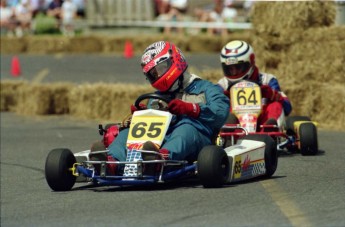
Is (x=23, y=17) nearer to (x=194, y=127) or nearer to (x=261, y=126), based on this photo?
(x=261, y=126)

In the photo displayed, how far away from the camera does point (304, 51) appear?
14914 millimetres

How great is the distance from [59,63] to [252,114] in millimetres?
13836

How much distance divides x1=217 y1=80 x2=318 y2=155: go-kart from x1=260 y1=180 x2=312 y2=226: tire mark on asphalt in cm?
229

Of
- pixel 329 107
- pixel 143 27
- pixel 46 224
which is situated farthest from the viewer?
Result: pixel 143 27

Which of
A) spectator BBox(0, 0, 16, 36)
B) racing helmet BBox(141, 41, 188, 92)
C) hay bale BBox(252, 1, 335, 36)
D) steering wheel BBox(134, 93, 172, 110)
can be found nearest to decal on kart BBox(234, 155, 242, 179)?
steering wheel BBox(134, 93, 172, 110)

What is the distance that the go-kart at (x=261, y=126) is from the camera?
434 inches

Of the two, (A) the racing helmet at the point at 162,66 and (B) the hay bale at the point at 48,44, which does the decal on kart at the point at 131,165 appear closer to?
(A) the racing helmet at the point at 162,66

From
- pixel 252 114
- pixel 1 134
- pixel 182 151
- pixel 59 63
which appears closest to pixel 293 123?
pixel 252 114

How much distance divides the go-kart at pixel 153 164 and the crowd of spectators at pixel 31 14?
2078 centimetres

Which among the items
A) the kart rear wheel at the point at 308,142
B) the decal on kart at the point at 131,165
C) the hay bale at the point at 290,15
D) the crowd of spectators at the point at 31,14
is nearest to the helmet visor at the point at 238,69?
the kart rear wheel at the point at 308,142

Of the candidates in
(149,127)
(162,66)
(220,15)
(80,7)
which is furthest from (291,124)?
(80,7)

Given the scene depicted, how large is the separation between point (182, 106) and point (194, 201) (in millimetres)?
1357

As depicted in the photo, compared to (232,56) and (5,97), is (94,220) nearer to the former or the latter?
(232,56)

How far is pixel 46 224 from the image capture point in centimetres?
689
